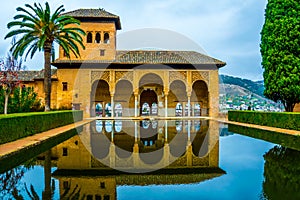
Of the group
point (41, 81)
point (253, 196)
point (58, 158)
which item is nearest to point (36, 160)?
point (58, 158)

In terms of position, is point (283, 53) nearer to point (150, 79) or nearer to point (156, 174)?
point (150, 79)

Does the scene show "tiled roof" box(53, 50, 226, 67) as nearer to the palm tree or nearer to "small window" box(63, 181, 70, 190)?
the palm tree

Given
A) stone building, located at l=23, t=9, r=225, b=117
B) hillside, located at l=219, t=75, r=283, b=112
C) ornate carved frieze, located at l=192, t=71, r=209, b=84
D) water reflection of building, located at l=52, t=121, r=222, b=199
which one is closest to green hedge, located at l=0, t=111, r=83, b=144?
water reflection of building, located at l=52, t=121, r=222, b=199

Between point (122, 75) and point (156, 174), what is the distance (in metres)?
23.1

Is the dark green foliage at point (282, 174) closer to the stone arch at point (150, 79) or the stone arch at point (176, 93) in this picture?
the stone arch at point (150, 79)

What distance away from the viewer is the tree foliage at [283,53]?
1972 cm

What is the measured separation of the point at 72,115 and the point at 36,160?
14.5 m

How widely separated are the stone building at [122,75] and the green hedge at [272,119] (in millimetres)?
7048

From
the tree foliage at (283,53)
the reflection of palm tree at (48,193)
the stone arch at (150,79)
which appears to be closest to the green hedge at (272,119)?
the tree foliage at (283,53)

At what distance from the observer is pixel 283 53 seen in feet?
66.0

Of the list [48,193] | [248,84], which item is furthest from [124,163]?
[248,84]

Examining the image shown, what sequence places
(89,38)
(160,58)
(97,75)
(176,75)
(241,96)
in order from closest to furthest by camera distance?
(97,75)
(176,75)
(160,58)
(89,38)
(241,96)

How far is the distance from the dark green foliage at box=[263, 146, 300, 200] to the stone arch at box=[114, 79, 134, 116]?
23.7m

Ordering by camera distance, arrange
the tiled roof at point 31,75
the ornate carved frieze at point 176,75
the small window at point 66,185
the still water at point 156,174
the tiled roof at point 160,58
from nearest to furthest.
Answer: the still water at point 156,174
the small window at point 66,185
the tiled roof at point 160,58
the ornate carved frieze at point 176,75
the tiled roof at point 31,75
